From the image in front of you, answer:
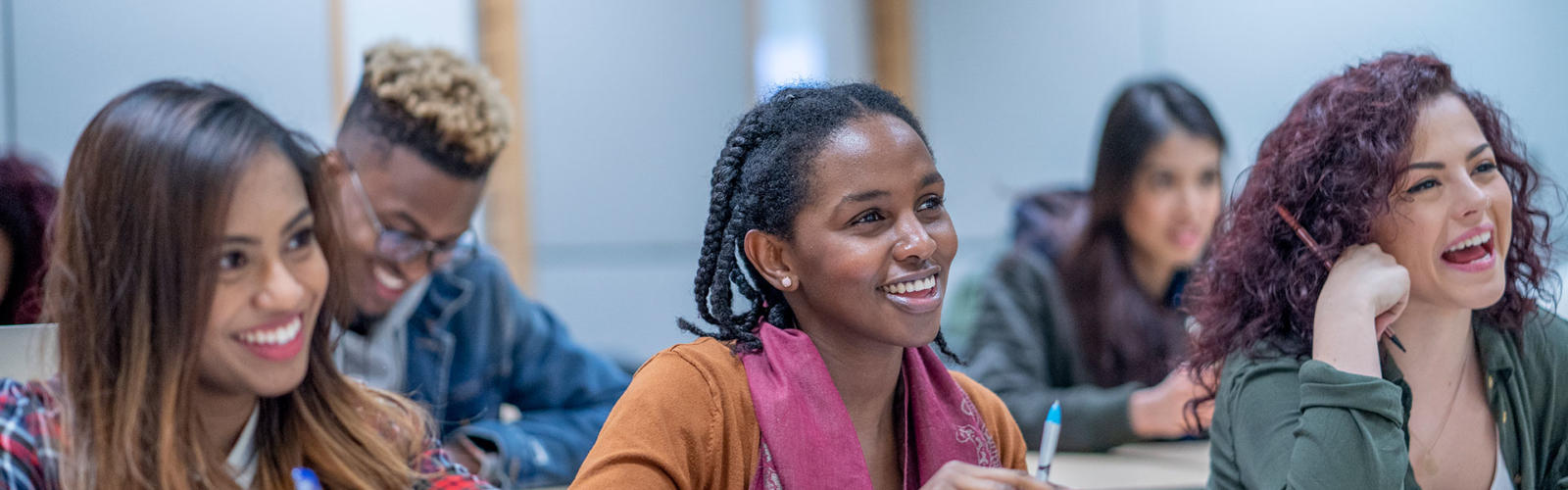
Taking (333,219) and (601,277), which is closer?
(333,219)

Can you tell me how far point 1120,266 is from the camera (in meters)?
2.62

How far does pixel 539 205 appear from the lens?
4.17 meters

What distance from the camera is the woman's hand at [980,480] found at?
1.01m

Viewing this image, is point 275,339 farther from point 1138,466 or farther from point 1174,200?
point 1174,200

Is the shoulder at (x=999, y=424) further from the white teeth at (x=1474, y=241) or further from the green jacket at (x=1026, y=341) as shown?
the green jacket at (x=1026, y=341)

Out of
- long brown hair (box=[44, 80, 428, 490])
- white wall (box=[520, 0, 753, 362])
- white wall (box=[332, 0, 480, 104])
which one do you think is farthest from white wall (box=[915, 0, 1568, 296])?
long brown hair (box=[44, 80, 428, 490])

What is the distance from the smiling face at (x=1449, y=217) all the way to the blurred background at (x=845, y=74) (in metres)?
2.21

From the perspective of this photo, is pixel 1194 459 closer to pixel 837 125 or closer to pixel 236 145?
pixel 837 125

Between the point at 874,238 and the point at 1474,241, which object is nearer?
the point at 874,238

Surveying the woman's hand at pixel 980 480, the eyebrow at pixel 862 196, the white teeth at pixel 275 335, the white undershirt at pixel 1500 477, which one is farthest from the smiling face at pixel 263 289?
the white undershirt at pixel 1500 477

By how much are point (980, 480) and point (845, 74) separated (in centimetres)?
313

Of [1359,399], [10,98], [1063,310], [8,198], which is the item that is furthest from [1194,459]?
[10,98]

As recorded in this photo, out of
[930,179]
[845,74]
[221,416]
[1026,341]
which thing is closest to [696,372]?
[930,179]

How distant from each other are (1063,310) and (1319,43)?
6.76 ft
